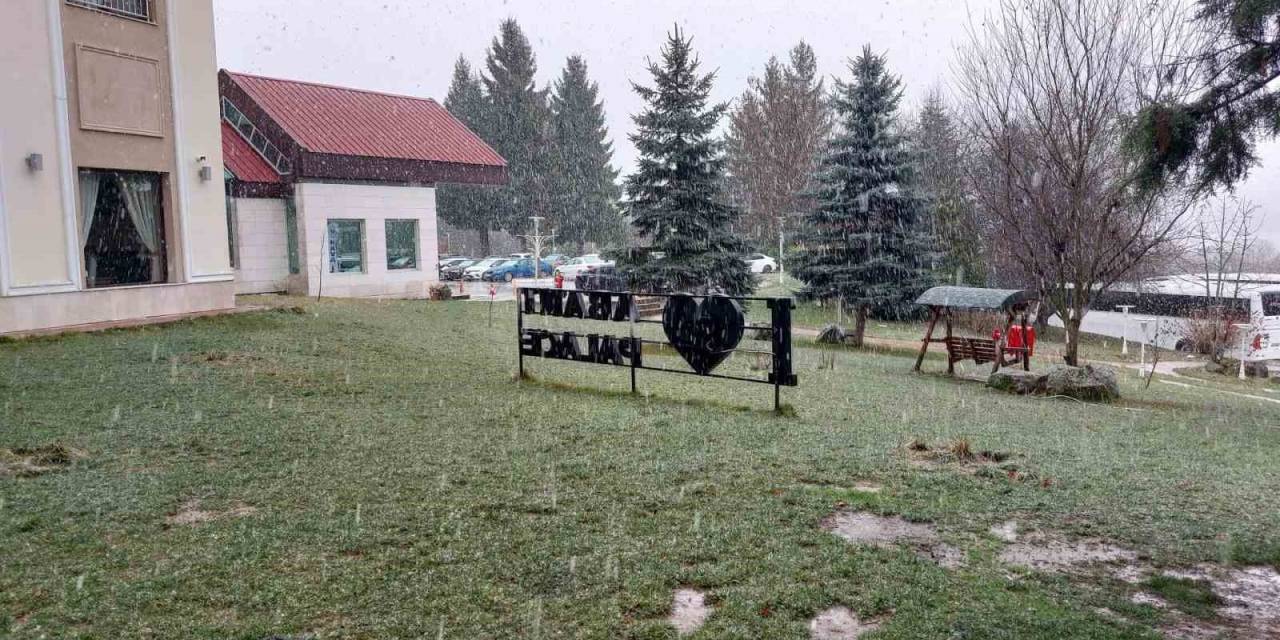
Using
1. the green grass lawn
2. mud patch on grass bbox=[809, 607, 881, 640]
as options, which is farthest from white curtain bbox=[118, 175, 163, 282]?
mud patch on grass bbox=[809, 607, 881, 640]

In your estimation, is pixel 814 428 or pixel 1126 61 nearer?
pixel 814 428

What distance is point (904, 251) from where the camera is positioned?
25.0 metres

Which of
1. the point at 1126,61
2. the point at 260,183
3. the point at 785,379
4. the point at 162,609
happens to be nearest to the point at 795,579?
the point at 162,609

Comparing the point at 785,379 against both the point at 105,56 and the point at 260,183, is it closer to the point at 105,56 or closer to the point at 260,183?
the point at 105,56

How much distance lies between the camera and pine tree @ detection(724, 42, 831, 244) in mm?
43875

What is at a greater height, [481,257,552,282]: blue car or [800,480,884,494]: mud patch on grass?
[481,257,552,282]: blue car

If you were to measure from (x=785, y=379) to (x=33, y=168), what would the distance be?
11475mm

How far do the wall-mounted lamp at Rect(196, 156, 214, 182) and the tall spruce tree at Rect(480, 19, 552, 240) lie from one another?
119 ft

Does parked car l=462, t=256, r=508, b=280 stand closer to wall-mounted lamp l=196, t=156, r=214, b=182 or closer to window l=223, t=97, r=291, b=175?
window l=223, t=97, r=291, b=175

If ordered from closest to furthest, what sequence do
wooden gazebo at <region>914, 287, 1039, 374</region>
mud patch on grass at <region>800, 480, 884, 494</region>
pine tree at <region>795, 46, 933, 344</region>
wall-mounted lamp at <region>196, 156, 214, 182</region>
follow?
mud patch on grass at <region>800, 480, 884, 494</region>
wooden gazebo at <region>914, 287, 1039, 374</region>
wall-mounted lamp at <region>196, 156, 214, 182</region>
pine tree at <region>795, 46, 933, 344</region>

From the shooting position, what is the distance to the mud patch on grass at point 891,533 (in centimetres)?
453

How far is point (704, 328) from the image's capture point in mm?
9000

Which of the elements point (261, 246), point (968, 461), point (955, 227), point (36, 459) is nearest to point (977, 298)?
point (968, 461)

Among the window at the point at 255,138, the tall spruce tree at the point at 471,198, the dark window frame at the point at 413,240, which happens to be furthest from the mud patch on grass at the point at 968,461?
the tall spruce tree at the point at 471,198
